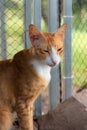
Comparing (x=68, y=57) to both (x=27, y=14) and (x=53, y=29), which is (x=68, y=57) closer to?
(x=53, y=29)

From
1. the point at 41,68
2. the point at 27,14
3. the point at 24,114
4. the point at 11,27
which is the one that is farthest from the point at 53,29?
the point at 24,114

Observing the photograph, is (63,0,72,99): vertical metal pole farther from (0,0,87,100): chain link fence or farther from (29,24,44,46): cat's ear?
(29,24,44,46): cat's ear

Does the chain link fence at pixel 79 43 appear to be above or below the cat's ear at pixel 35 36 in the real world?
below

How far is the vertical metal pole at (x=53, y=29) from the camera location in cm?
340

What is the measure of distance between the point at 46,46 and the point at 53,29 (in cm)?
77

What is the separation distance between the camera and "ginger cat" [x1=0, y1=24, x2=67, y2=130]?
2.73 meters

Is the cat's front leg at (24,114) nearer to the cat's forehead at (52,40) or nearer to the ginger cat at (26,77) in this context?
the ginger cat at (26,77)

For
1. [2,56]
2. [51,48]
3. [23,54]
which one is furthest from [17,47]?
[51,48]

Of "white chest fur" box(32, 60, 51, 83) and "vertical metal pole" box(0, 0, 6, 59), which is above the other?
"vertical metal pole" box(0, 0, 6, 59)

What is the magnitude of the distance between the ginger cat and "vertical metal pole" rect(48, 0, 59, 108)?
592 mm

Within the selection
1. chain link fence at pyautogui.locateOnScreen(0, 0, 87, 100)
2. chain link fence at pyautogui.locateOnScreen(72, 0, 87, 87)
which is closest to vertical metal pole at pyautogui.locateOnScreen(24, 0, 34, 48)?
chain link fence at pyautogui.locateOnScreen(0, 0, 87, 100)

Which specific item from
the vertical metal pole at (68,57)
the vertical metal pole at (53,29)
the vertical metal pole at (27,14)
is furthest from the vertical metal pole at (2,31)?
the vertical metal pole at (68,57)

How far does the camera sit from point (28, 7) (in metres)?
3.35

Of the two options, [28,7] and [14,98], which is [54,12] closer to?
[28,7]
